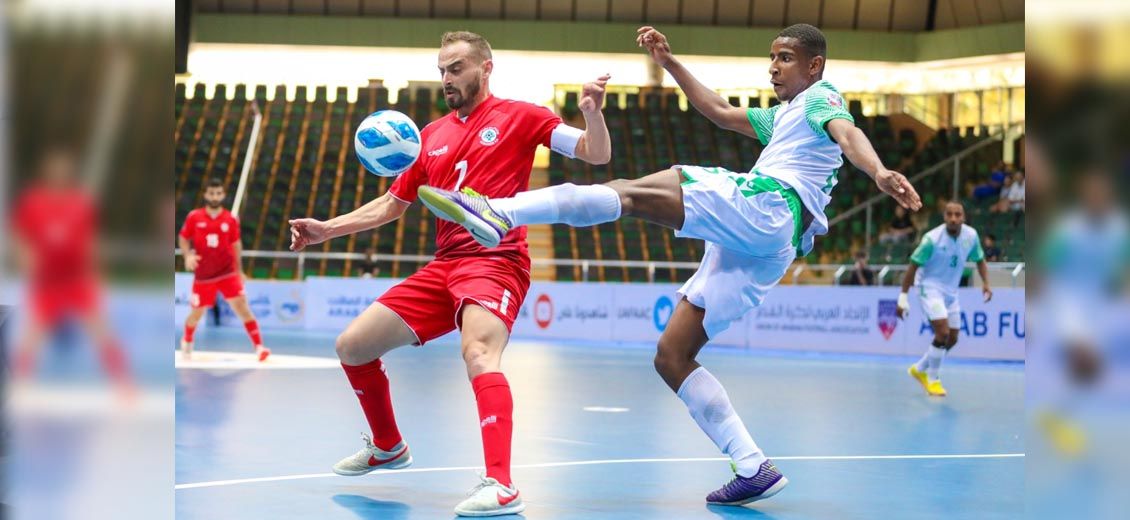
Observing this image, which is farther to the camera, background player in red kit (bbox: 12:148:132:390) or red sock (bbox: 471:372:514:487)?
red sock (bbox: 471:372:514:487)

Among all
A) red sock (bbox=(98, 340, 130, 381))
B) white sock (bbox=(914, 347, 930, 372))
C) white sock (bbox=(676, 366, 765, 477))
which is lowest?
white sock (bbox=(914, 347, 930, 372))

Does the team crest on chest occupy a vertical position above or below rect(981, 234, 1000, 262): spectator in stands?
above

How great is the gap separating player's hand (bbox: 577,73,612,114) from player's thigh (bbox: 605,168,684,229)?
0.36 meters

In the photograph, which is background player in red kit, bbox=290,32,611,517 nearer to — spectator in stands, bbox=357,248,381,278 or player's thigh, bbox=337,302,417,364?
player's thigh, bbox=337,302,417,364

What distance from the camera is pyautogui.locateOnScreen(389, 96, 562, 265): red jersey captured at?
533cm

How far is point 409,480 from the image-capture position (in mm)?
5895

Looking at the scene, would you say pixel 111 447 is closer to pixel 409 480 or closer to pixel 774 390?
pixel 409 480

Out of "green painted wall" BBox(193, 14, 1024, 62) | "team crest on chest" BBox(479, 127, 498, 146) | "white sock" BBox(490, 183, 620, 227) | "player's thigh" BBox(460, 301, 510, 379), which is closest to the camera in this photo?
"white sock" BBox(490, 183, 620, 227)

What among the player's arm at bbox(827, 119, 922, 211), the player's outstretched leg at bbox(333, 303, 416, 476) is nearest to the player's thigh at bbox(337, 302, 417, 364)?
the player's outstretched leg at bbox(333, 303, 416, 476)

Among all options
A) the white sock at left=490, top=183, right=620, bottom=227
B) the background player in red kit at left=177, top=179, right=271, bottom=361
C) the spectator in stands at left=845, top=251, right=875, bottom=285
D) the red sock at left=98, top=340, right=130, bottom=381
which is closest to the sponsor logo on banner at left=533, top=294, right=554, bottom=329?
the spectator in stands at left=845, top=251, right=875, bottom=285

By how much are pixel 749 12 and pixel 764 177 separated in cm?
3204

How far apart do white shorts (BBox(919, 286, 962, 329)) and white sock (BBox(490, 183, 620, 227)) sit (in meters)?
8.66

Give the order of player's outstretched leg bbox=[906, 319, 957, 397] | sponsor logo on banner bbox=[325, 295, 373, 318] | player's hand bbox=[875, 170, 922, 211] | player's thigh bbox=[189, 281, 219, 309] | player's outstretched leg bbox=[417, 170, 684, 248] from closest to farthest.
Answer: player's hand bbox=[875, 170, 922, 211] < player's outstretched leg bbox=[417, 170, 684, 248] < player's outstretched leg bbox=[906, 319, 957, 397] < player's thigh bbox=[189, 281, 219, 309] < sponsor logo on banner bbox=[325, 295, 373, 318]

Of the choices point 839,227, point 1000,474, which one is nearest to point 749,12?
point 839,227
